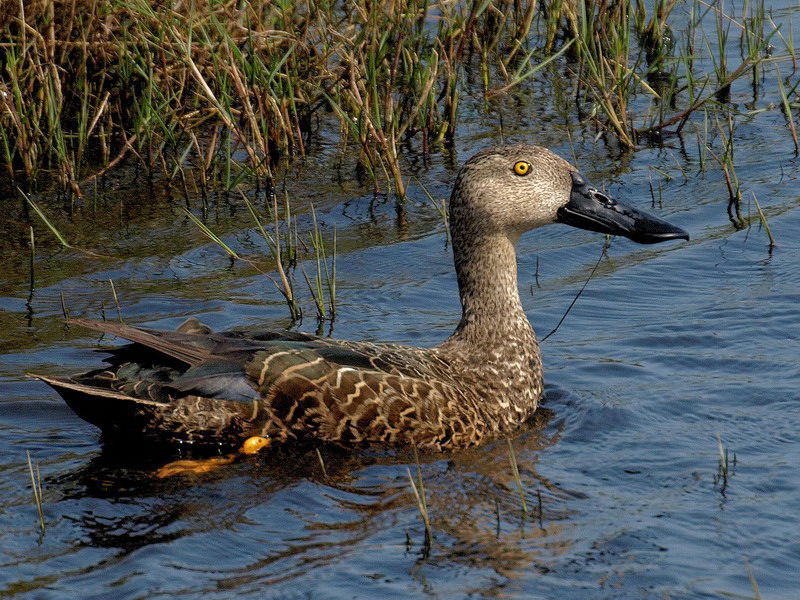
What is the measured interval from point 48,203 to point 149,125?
2.98 ft

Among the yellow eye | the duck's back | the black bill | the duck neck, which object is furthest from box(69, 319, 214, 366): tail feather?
the black bill

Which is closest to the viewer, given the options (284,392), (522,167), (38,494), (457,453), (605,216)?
(38,494)

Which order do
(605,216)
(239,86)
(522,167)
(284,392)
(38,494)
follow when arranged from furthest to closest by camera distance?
1. (239,86)
2. (605,216)
3. (522,167)
4. (284,392)
5. (38,494)

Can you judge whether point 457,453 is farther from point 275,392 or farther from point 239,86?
point 239,86

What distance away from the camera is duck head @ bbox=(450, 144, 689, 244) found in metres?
6.44

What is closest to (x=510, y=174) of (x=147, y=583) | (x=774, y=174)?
(x=147, y=583)

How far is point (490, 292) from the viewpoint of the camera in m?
6.50

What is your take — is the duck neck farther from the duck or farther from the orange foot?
the orange foot

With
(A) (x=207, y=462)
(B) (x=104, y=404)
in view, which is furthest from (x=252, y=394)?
(B) (x=104, y=404)

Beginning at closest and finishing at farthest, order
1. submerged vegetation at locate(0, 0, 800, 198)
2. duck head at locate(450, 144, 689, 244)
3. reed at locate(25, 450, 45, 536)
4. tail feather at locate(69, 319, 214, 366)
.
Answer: reed at locate(25, 450, 45, 536) < tail feather at locate(69, 319, 214, 366) < duck head at locate(450, 144, 689, 244) < submerged vegetation at locate(0, 0, 800, 198)

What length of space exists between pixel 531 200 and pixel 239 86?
2632mm

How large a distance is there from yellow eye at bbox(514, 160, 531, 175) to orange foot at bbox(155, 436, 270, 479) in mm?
1847

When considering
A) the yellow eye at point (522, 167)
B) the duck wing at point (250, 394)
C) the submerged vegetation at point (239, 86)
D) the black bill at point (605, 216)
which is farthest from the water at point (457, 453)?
the yellow eye at point (522, 167)

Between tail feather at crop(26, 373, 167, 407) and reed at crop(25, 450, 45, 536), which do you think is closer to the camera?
reed at crop(25, 450, 45, 536)
